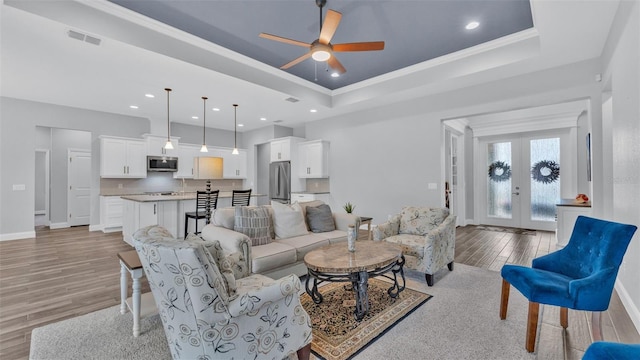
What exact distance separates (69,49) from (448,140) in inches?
266

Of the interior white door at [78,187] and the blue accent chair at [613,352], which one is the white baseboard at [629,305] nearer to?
the blue accent chair at [613,352]

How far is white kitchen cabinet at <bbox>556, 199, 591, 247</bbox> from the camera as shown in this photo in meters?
4.62

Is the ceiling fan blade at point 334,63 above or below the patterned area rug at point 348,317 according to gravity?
above

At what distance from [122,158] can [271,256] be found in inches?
227

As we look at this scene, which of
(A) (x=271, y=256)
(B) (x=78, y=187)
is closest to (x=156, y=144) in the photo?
(B) (x=78, y=187)

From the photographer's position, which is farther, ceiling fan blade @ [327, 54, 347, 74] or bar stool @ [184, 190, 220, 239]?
bar stool @ [184, 190, 220, 239]

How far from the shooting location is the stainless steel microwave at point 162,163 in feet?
23.2

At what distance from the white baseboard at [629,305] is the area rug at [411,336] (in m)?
0.73

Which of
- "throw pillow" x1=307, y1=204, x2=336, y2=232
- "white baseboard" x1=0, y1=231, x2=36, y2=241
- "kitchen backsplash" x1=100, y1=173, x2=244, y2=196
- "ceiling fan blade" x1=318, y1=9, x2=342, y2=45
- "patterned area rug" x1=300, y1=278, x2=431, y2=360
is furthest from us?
"kitchen backsplash" x1=100, y1=173, x2=244, y2=196

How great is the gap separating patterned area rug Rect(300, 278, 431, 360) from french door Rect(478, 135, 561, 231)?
208 inches

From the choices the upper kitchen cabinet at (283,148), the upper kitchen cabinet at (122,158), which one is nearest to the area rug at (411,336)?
the upper kitchen cabinet at (122,158)

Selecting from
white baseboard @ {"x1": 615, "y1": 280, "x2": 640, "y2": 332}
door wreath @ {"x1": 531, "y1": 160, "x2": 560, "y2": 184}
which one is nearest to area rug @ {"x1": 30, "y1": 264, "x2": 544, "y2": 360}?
white baseboard @ {"x1": 615, "y1": 280, "x2": 640, "y2": 332}

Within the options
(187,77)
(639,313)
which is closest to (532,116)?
(639,313)

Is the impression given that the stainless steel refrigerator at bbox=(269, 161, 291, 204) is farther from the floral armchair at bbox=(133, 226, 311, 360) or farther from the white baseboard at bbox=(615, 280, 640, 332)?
the white baseboard at bbox=(615, 280, 640, 332)
